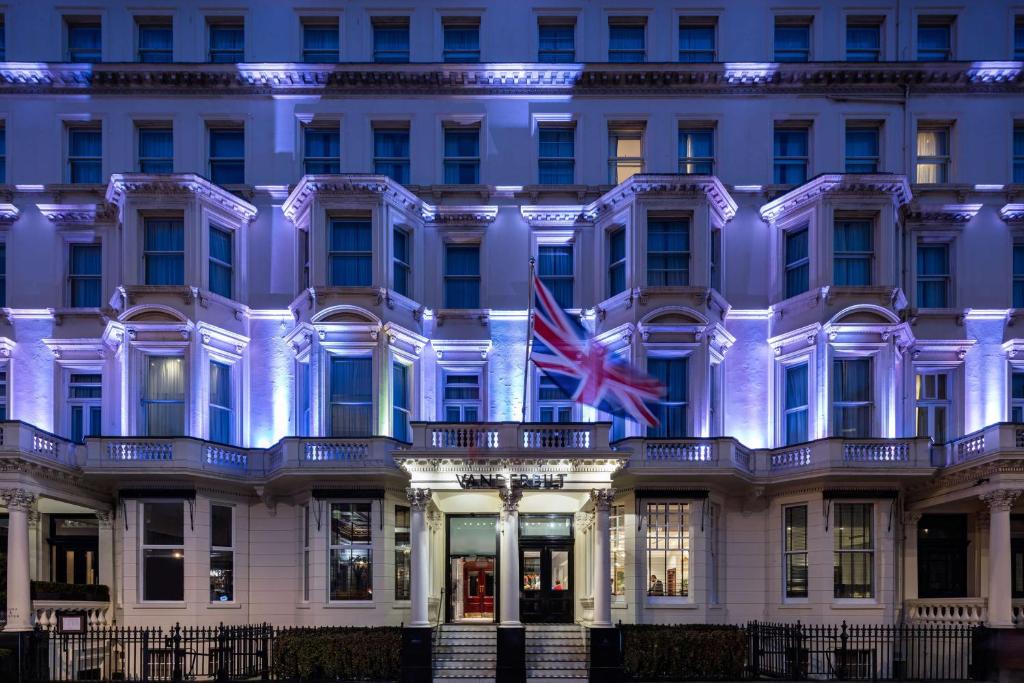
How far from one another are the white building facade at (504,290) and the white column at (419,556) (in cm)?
143

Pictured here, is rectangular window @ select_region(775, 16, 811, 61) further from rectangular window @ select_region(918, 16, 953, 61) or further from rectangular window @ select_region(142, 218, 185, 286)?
rectangular window @ select_region(142, 218, 185, 286)

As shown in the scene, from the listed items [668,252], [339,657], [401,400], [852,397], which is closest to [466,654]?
[339,657]

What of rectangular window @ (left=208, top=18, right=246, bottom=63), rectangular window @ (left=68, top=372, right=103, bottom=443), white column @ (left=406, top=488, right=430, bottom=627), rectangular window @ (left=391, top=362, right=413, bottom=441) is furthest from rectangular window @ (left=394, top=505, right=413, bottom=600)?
rectangular window @ (left=208, top=18, right=246, bottom=63)

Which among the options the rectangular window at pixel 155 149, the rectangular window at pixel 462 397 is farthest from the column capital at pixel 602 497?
the rectangular window at pixel 155 149

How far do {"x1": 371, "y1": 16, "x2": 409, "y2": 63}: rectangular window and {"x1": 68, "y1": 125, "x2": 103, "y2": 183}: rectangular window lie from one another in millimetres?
8981

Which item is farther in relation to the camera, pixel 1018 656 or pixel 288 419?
pixel 288 419

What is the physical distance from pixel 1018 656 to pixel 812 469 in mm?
6571

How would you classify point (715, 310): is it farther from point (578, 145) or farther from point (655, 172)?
point (578, 145)

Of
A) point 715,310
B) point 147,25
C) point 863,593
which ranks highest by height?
point 147,25

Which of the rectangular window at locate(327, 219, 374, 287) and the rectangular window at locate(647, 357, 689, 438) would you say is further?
the rectangular window at locate(327, 219, 374, 287)

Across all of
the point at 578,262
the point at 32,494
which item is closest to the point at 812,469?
the point at 578,262

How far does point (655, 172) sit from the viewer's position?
28328mm

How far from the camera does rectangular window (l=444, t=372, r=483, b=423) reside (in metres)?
28.4

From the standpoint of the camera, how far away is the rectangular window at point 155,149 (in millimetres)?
28969
